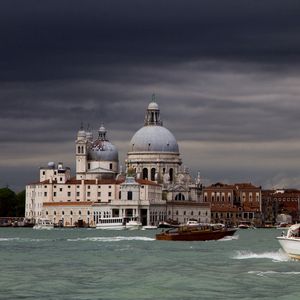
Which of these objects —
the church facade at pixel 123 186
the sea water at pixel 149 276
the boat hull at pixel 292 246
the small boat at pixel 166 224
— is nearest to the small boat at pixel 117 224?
the small boat at pixel 166 224

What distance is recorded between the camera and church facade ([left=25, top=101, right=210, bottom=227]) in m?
140

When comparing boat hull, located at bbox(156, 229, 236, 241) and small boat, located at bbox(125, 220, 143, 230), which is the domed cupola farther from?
boat hull, located at bbox(156, 229, 236, 241)

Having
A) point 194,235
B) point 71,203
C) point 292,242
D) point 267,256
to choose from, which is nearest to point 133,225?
point 71,203

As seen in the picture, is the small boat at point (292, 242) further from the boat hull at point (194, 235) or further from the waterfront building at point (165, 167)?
the waterfront building at point (165, 167)

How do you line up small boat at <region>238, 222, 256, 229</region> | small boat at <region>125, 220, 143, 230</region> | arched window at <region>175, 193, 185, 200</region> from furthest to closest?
arched window at <region>175, 193, 185, 200</region> < small boat at <region>238, 222, 256, 229</region> < small boat at <region>125, 220, 143, 230</region>

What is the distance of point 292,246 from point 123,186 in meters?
99.1

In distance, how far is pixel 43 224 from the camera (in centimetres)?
13862

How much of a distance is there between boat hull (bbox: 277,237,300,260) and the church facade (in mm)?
96927

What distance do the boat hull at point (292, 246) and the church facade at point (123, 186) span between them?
3816 inches

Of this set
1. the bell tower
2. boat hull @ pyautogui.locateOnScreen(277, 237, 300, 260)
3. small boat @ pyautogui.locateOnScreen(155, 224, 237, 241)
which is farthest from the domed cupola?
boat hull @ pyautogui.locateOnScreen(277, 237, 300, 260)

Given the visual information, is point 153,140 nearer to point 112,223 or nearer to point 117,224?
point 112,223

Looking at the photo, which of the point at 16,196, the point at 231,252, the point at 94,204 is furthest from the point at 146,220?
the point at 231,252

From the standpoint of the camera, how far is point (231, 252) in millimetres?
51812

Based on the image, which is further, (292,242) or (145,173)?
(145,173)
